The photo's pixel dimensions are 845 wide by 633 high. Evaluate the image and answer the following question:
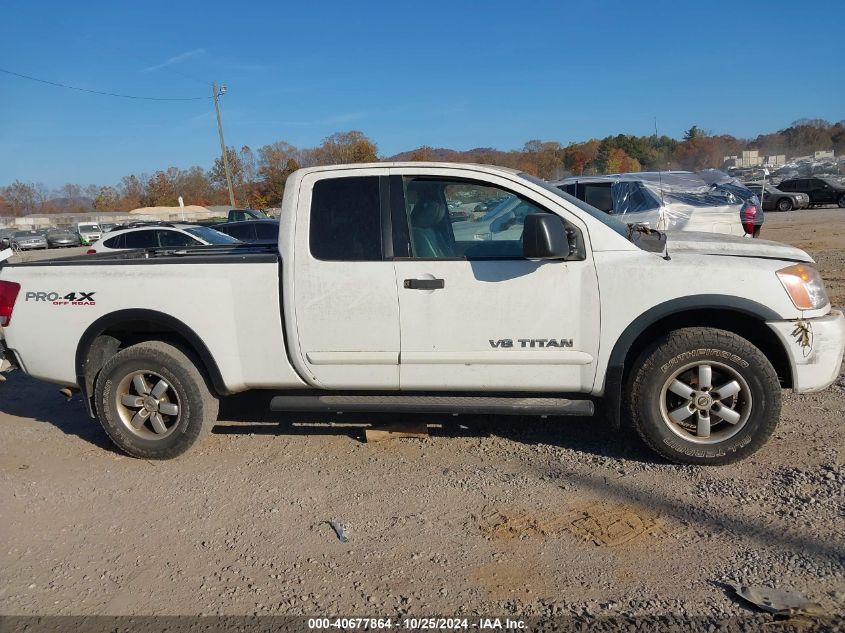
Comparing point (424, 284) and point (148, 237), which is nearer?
point (424, 284)

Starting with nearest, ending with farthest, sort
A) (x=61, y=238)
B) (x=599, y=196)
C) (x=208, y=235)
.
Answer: (x=599, y=196), (x=208, y=235), (x=61, y=238)

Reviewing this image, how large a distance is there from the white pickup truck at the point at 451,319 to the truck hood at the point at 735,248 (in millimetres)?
18

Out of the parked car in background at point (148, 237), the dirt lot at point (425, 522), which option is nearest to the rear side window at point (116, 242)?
the parked car in background at point (148, 237)

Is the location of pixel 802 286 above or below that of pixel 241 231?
above

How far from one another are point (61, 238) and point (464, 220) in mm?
45350

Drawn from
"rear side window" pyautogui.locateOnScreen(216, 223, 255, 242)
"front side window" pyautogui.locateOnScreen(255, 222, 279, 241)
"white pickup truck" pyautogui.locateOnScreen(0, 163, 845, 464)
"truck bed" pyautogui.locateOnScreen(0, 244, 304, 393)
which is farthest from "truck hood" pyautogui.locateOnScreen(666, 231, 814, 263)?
"rear side window" pyautogui.locateOnScreen(216, 223, 255, 242)

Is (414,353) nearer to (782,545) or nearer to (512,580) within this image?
(512,580)

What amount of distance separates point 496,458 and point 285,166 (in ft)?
194

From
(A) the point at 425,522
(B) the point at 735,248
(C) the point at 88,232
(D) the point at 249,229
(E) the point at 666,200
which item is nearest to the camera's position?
(A) the point at 425,522

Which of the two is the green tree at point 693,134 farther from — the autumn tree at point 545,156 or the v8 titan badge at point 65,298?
the v8 titan badge at point 65,298

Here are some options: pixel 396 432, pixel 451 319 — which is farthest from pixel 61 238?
pixel 451 319

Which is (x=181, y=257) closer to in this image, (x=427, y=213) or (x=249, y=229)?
(x=427, y=213)

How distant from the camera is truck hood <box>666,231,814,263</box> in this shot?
155 inches

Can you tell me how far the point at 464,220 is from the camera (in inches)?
173
